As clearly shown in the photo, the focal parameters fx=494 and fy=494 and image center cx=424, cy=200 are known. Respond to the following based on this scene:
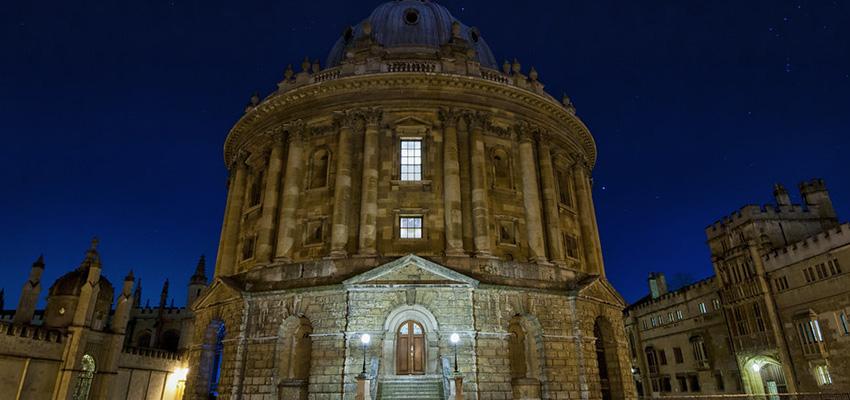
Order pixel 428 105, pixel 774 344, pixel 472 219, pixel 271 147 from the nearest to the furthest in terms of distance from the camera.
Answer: pixel 472 219 → pixel 428 105 → pixel 271 147 → pixel 774 344

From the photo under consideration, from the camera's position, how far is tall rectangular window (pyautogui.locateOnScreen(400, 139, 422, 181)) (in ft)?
84.2

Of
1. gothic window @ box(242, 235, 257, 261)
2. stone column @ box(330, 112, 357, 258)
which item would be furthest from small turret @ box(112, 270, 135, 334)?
stone column @ box(330, 112, 357, 258)

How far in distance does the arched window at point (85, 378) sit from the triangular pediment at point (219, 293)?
8481mm

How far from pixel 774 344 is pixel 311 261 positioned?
104ft

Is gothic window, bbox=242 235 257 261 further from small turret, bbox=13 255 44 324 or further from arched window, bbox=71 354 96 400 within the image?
small turret, bbox=13 255 44 324

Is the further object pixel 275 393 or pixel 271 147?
pixel 271 147

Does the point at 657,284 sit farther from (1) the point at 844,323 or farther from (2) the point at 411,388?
(2) the point at 411,388

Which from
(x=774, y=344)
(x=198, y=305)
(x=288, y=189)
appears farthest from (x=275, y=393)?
(x=774, y=344)

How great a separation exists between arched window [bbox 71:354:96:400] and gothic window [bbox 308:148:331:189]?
1728 centimetres

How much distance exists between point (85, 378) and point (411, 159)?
23.1 metres

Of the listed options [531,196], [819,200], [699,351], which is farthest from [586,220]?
[819,200]

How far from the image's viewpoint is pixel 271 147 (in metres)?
28.9

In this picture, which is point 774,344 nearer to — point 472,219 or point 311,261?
point 472,219

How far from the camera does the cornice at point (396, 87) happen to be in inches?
1036
